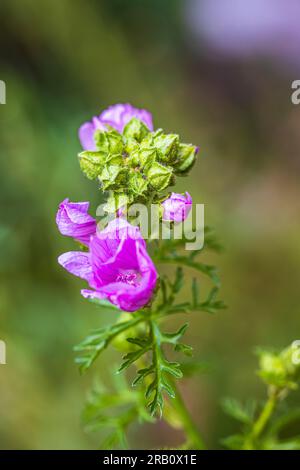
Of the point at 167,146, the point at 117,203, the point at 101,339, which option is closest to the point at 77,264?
the point at 117,203

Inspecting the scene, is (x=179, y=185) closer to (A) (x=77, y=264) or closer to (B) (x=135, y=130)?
(B) (x=135, y=130)

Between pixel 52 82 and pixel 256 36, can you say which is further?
pixel 256 36

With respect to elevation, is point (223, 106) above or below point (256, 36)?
below

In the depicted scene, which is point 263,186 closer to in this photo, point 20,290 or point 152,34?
point 152,34

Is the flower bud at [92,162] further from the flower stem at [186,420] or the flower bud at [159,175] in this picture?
the flower stem at [186,420]

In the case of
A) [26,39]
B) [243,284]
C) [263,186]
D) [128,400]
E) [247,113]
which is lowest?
[128,400]

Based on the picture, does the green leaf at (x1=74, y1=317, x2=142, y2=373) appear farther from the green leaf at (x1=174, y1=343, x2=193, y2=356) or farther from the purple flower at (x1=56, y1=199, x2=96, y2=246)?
the purple flower at (x1=56, y1=199, x2=96, y2=246)

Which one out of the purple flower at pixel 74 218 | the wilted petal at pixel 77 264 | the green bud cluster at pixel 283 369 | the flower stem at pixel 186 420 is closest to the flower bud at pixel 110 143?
the purple flower at pixel 74 218
